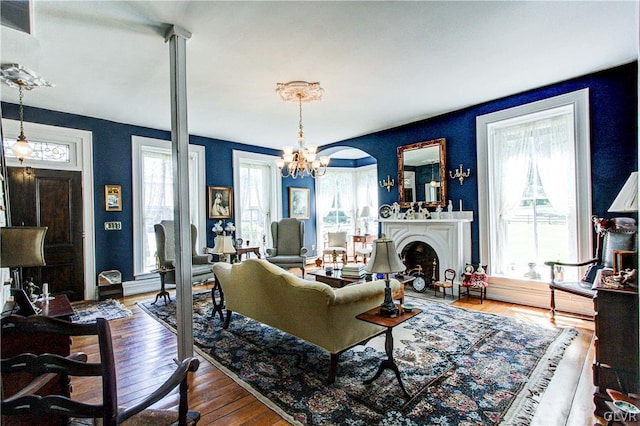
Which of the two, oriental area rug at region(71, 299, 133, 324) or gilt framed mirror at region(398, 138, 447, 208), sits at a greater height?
gilt framed mirror at region(398, 138, 447, 208)

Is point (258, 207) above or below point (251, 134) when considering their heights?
below

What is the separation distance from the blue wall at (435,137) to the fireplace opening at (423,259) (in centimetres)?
66

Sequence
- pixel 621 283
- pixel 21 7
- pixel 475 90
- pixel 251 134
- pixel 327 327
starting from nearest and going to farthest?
pixel 21 7
pixel 621 283
pixel 327 327
pixel 475 90
pixel 251 134

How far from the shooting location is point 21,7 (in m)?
1.83

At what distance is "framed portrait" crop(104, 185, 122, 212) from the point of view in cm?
506

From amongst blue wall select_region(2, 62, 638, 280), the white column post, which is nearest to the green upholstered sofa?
the white column post

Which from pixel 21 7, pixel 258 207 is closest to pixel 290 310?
pixel 21 7

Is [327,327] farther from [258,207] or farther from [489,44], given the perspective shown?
[258,207]

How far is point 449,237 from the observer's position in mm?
4762

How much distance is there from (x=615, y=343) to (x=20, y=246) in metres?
3.49

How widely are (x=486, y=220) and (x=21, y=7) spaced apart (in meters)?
5.27

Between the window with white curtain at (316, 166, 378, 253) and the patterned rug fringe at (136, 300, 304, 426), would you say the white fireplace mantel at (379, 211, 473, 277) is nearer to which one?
the window with white curtain at (316, 166, 378, 253)

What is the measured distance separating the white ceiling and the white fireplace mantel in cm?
176

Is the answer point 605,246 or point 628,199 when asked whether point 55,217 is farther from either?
point 605,246
